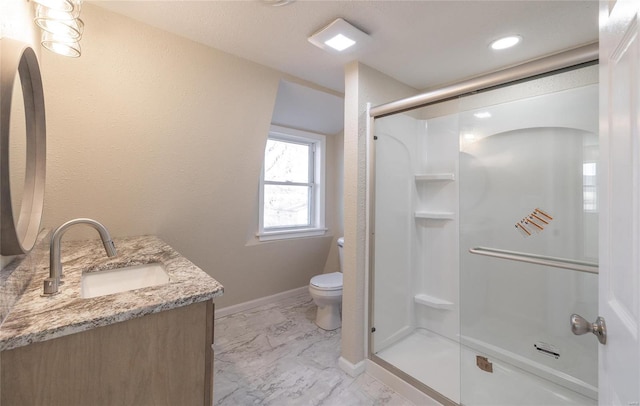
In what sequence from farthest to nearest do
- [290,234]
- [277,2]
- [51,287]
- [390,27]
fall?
[290,234] < [390,27] < [277,2] < [51,287]

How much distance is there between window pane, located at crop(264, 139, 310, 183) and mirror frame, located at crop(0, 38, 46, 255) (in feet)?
6.27

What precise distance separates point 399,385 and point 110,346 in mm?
1588

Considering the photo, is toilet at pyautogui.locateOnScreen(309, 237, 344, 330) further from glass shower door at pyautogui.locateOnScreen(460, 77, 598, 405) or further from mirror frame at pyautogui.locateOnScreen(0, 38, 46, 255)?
mirror frame at pyautogui.locateOnScreen(0, 38, 46, 255)

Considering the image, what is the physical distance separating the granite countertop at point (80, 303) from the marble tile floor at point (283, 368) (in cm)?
97

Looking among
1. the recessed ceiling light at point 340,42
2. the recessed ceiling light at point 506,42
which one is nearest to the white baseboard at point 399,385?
the recessed ceiling light at point 340,42

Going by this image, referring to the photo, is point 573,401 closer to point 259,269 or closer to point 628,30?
point 628,30

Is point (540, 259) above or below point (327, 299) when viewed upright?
above

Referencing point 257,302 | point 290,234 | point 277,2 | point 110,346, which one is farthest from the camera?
point 290,234

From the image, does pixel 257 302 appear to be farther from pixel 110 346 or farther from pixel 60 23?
pixel 60 23

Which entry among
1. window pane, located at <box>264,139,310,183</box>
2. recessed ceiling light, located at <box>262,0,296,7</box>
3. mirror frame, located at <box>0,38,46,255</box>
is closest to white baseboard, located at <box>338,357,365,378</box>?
mirror frame, located at <box>0,38,46,255</box>

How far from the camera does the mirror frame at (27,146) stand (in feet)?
2.28

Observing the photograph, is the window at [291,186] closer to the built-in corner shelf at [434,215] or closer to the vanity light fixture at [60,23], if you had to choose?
the built-in corner shelf at [434,215]

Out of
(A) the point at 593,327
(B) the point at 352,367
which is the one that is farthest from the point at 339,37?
(B) the point at 352,367

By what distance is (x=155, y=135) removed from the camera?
5.61ft
